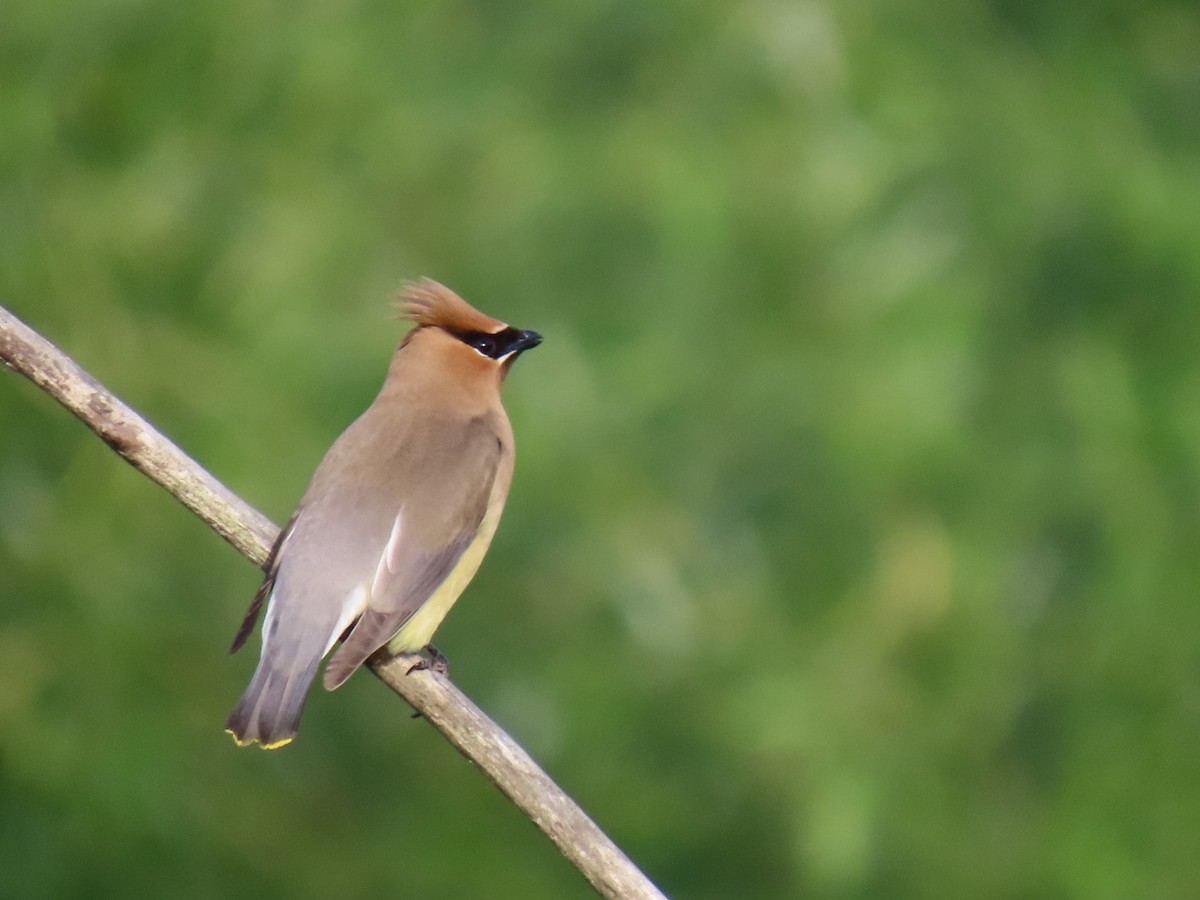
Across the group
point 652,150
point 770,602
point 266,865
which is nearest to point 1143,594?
point 770,602

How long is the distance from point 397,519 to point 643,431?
176cm

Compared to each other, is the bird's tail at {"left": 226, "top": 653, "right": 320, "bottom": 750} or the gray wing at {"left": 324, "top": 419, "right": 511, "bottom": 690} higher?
the gray wing at {"left": 324, "top": 419, "right": 511, "bottom": 690}

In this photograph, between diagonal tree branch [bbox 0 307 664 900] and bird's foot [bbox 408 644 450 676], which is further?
bird's foot [bbox 408 644 450 676]

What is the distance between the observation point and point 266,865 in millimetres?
6801

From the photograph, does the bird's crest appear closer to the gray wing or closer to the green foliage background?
the gray wing

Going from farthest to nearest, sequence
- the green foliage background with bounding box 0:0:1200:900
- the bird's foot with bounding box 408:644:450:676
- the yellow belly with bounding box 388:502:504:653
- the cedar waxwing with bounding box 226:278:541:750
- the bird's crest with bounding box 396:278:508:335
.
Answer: the green foliage background with bounding box 0:0:1200:900 → the bird's crest with bounding box 396:278:508:335 → the yellow belly with bounding box 388:502:504:653 → the cedar waxwing with bounding box 226:278:541:750 → the bird's foot with bounding box 408:644:450:676

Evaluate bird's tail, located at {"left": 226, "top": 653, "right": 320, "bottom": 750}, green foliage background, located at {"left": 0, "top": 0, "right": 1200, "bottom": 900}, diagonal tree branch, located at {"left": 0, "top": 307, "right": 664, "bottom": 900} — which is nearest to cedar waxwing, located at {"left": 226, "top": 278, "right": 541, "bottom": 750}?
bird's tail, located at {"left": 226, "top": 653, "right": 320, "bottom": 750}

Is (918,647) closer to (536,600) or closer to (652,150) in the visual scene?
(536,600)

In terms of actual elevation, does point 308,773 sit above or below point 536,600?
below

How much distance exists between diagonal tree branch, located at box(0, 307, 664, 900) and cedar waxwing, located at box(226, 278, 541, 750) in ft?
0.75

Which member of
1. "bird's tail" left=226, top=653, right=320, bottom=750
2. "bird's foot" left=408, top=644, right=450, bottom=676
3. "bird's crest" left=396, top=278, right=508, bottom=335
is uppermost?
"bird's crest" left=396, top=278, right=508, bottom=335

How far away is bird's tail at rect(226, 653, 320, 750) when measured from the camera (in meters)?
4.35

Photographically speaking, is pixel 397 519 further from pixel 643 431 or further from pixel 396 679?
pixel 643 431

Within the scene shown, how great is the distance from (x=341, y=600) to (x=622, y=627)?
2054 mm
